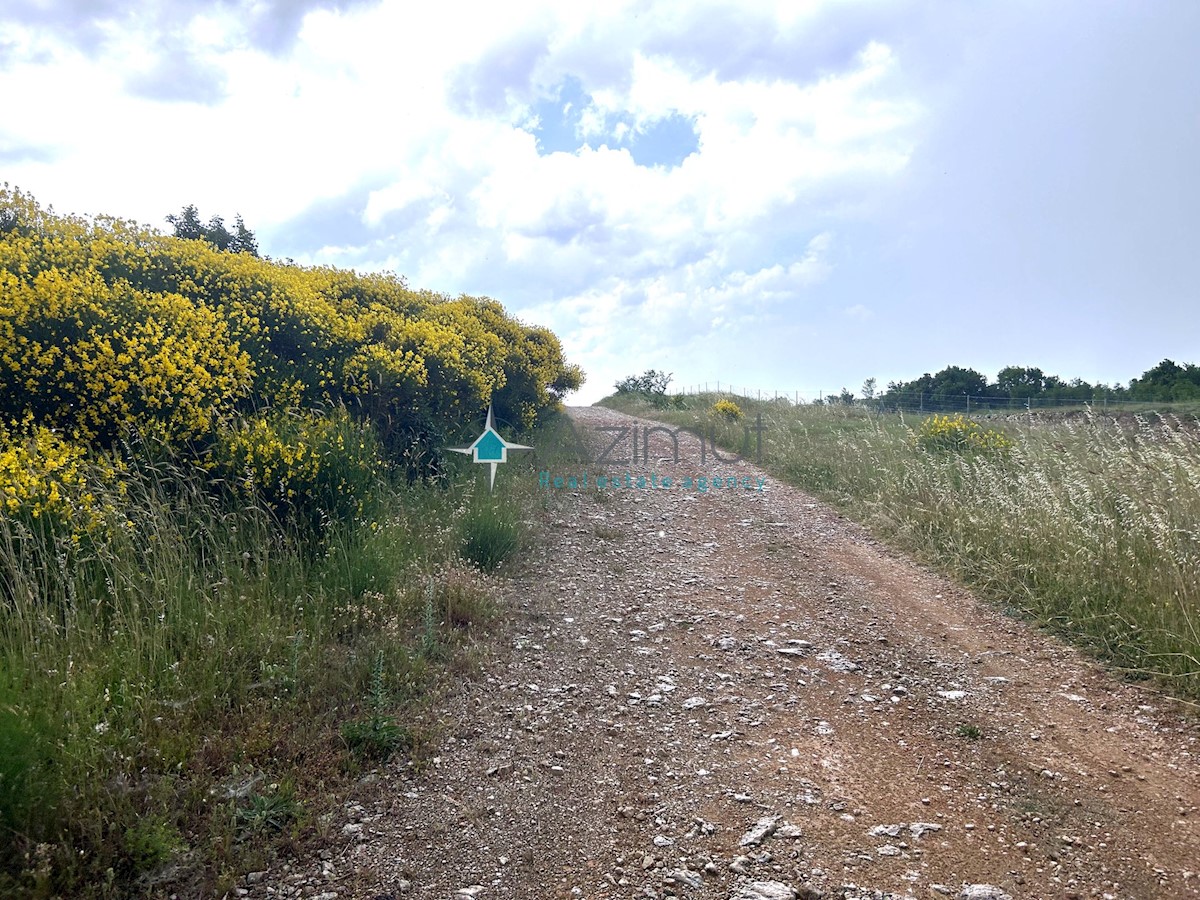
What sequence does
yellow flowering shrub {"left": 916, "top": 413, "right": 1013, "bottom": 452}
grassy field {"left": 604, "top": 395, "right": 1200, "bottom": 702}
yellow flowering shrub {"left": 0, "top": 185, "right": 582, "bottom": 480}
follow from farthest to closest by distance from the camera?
yellow flowering shrub {"left": 916, "top": 413, "right": 1013, "bottom": 452}, yellow flowering shrub {"left": 0, "top": 185, "right": 582, "bottom": 480}, grassy field {"left": 604, "top": 395, "right": 1200, "bottom": 702}

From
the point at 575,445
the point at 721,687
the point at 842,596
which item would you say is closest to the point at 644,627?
the point at 721,687

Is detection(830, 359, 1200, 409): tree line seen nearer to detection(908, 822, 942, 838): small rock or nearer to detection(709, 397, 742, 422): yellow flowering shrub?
detection(709, 397, 742, 422): yellow flowering shrub

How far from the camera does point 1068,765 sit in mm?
3076

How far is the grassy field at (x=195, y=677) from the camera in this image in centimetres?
237

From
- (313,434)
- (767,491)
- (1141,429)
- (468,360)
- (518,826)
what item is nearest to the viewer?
(518,826)

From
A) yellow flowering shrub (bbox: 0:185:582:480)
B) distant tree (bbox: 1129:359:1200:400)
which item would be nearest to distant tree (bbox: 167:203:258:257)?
yellow flowering shrub (bbox: 0:185:582:480)

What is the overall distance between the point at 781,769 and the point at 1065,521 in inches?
145

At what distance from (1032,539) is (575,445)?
7858mm

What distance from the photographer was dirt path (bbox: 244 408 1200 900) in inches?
97.3

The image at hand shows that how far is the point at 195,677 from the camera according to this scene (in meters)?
3.22

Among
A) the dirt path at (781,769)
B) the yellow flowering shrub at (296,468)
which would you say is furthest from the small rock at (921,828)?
the yellow flowering shrub at (296,468)

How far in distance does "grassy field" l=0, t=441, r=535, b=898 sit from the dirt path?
11.0 inches

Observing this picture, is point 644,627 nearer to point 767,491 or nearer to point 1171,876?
point 1171,876

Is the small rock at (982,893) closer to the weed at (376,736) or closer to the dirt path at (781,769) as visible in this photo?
the dirt path at (781,769)
